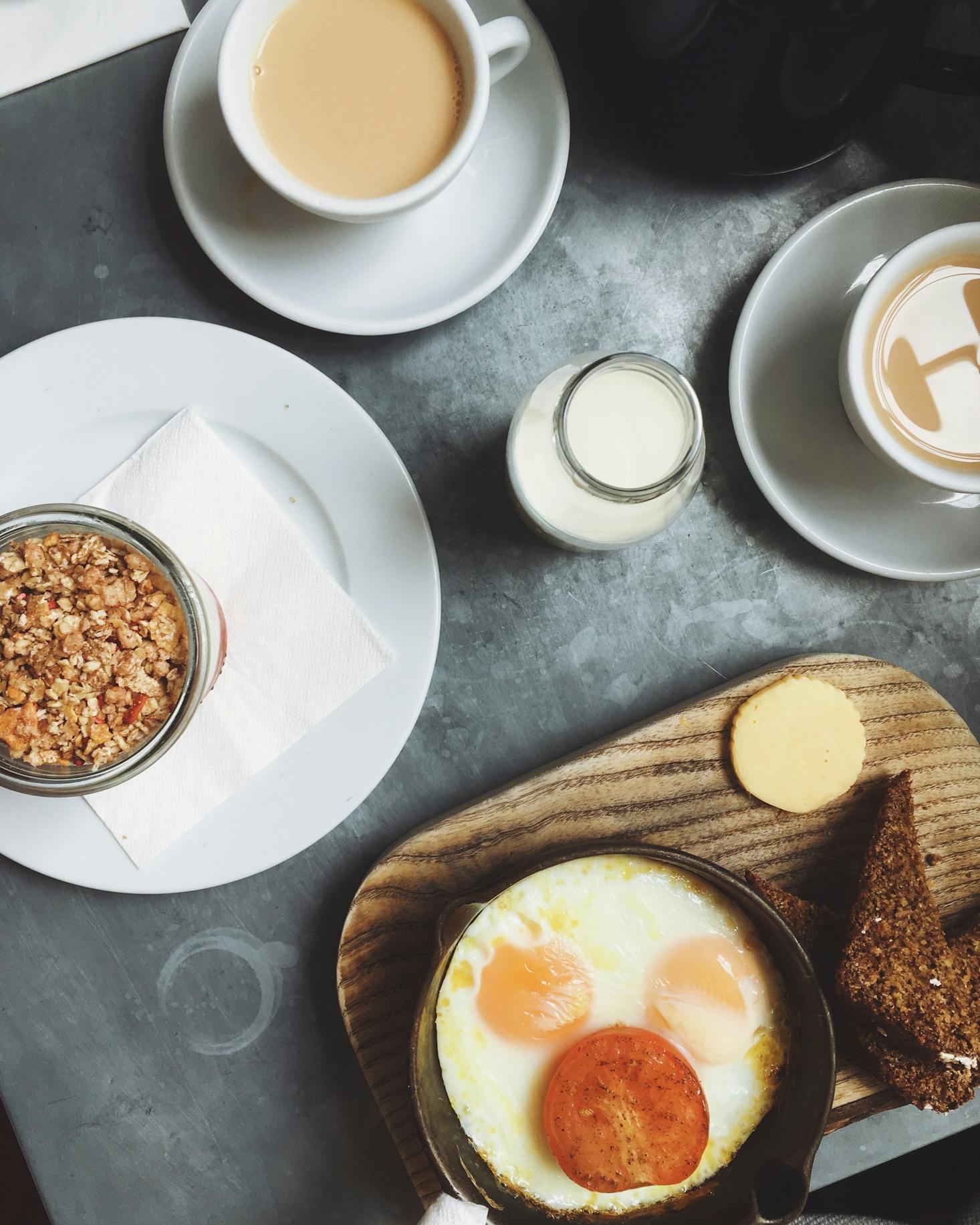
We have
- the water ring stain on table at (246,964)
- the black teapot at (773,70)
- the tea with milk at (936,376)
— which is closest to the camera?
the black teapot at (773,70)

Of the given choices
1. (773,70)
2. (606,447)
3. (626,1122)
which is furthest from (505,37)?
(626,1122)

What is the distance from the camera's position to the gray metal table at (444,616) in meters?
1.19

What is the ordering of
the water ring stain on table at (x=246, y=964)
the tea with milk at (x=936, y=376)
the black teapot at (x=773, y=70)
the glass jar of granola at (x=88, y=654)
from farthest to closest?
the water ring stain on table at (x=246, y=964) < the tea with milk at (x=936, y=376) < the glass jar of granola at (x=88, y=654) < the black teapot at (x=773, y=70)

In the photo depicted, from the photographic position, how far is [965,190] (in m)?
1.14

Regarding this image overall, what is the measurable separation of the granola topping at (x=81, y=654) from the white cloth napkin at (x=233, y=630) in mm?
99

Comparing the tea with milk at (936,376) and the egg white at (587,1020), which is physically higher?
the tea with milk at (936,376)

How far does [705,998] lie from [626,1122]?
0.16m

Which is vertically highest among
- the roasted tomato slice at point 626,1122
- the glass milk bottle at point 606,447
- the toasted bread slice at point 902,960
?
the glass milk bottle at point 606,447

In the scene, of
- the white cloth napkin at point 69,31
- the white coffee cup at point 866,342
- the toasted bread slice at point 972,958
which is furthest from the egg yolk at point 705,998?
the white cloth napkin at point 69,31

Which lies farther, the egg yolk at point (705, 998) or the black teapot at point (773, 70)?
the egg yolk at point (705, 998)

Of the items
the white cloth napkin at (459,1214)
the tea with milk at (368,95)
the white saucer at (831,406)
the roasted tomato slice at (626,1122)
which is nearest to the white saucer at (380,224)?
the tea with milk at (368,95)

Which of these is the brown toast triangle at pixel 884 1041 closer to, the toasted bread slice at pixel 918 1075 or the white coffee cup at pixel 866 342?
the toasted bread slice at pixel 918 1075

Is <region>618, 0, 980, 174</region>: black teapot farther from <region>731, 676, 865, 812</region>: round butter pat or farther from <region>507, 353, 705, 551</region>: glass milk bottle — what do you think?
<region>731, 676, 865, 812</region>: round butter pat

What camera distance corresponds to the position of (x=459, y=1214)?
1.00 metres
